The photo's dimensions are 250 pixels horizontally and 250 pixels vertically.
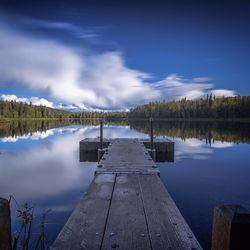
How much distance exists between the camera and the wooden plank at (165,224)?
331cm

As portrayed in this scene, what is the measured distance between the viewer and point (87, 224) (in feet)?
12.6

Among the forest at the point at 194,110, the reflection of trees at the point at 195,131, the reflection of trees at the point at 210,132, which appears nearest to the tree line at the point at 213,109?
the forest at the point at 194,110

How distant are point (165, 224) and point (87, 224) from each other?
4.06 ft

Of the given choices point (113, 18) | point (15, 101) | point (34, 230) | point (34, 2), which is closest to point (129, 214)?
point (34, 230)

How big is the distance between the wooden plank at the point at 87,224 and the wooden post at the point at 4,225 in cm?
175

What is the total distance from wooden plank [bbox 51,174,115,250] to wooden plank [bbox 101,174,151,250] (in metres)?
0.12

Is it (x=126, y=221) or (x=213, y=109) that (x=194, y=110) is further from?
(x=126, y=221)

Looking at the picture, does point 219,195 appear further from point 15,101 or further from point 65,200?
point 15,101

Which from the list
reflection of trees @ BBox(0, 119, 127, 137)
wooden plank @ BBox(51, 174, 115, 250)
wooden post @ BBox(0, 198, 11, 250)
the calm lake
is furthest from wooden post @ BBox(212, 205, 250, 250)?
reflection of trees @ BBox(0, 119, 127, 137)

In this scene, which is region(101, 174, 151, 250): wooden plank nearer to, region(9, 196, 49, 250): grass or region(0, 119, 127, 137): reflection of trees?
region(9, 196, 49, 250): grass

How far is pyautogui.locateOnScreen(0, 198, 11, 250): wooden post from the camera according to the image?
150 centimetres

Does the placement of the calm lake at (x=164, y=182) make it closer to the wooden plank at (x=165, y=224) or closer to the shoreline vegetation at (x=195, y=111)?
the wooden plank at (x=165, y=224)

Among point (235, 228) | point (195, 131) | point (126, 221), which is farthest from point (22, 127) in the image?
point (235, 228)

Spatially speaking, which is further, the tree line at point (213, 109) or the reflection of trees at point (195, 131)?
the tree line at point (213, 109)
